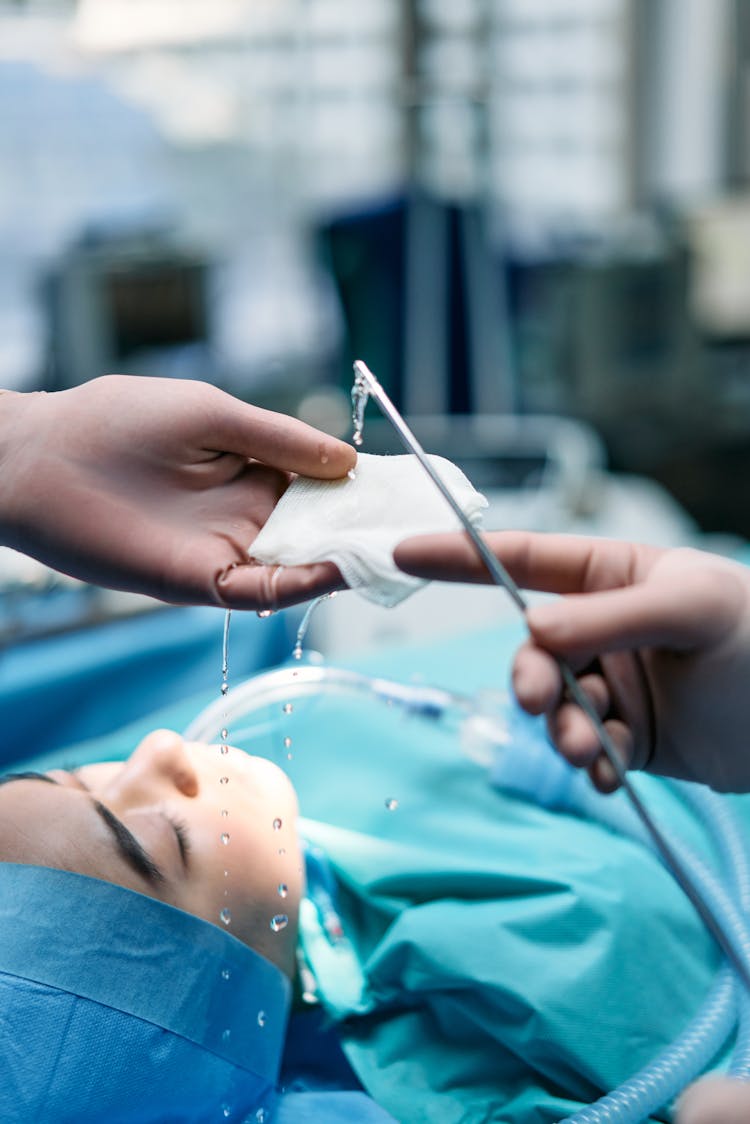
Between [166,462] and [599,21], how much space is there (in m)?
4.58

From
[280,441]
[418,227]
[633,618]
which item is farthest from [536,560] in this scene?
[418,227]

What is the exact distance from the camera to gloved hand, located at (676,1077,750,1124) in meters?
0.49

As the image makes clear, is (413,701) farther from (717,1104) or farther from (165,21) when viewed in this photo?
(165,21)

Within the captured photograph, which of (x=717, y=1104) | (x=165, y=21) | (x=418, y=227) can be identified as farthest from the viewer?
(x=165, y=21)

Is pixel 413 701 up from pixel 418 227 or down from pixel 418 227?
down

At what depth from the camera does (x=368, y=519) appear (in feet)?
2.07

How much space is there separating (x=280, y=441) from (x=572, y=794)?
0.58 m

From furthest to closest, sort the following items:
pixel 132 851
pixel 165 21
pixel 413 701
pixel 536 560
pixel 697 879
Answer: pixel 165 21, pixel 413 701, pixel 697 879, pixel 132 851, pixel 536 560

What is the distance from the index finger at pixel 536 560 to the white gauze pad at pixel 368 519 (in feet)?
0.07

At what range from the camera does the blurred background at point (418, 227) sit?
8.12 feet

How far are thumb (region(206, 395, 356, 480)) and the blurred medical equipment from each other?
264mm

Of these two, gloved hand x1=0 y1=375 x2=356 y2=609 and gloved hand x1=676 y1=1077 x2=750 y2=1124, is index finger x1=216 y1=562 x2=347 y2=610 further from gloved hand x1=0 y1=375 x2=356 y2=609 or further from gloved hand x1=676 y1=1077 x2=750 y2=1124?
gloved hand x1=676 y1=1077 x2=750 y2=1124

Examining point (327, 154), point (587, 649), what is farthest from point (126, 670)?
point (327, 154)

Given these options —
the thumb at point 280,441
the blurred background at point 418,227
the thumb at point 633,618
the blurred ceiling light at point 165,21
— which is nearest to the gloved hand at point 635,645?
the thumb at point 633,618
